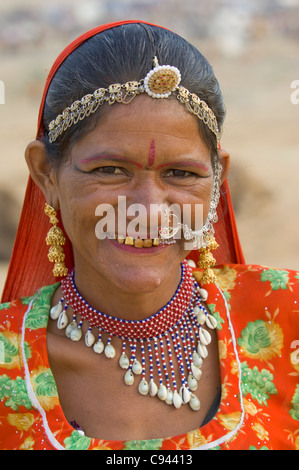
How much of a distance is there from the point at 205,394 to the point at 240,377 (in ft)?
0.47

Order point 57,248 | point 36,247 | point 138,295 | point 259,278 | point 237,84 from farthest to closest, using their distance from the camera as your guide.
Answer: point 237,84 < point 36,247 < point 259,278 < point 57,248 < point 138,295

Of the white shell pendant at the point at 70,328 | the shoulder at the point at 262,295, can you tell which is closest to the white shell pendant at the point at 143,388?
the white shell pendant at the point at 70,328

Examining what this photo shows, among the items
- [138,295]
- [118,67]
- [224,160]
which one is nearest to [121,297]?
[138,295]

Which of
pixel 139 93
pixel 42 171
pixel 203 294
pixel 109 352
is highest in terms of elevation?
pixel 139 93

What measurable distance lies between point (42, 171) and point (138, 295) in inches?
23.5

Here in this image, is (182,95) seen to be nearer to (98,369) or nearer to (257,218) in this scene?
(98,369)

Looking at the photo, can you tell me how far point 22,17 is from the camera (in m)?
14.8

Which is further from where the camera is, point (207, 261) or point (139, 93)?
point (207, 261)

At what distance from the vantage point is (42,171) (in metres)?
2.21

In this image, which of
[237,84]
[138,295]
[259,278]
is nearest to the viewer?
[138,295]

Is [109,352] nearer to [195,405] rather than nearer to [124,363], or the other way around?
[124,363]

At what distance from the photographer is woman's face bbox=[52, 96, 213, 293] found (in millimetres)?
1920

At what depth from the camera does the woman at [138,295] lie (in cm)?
194
